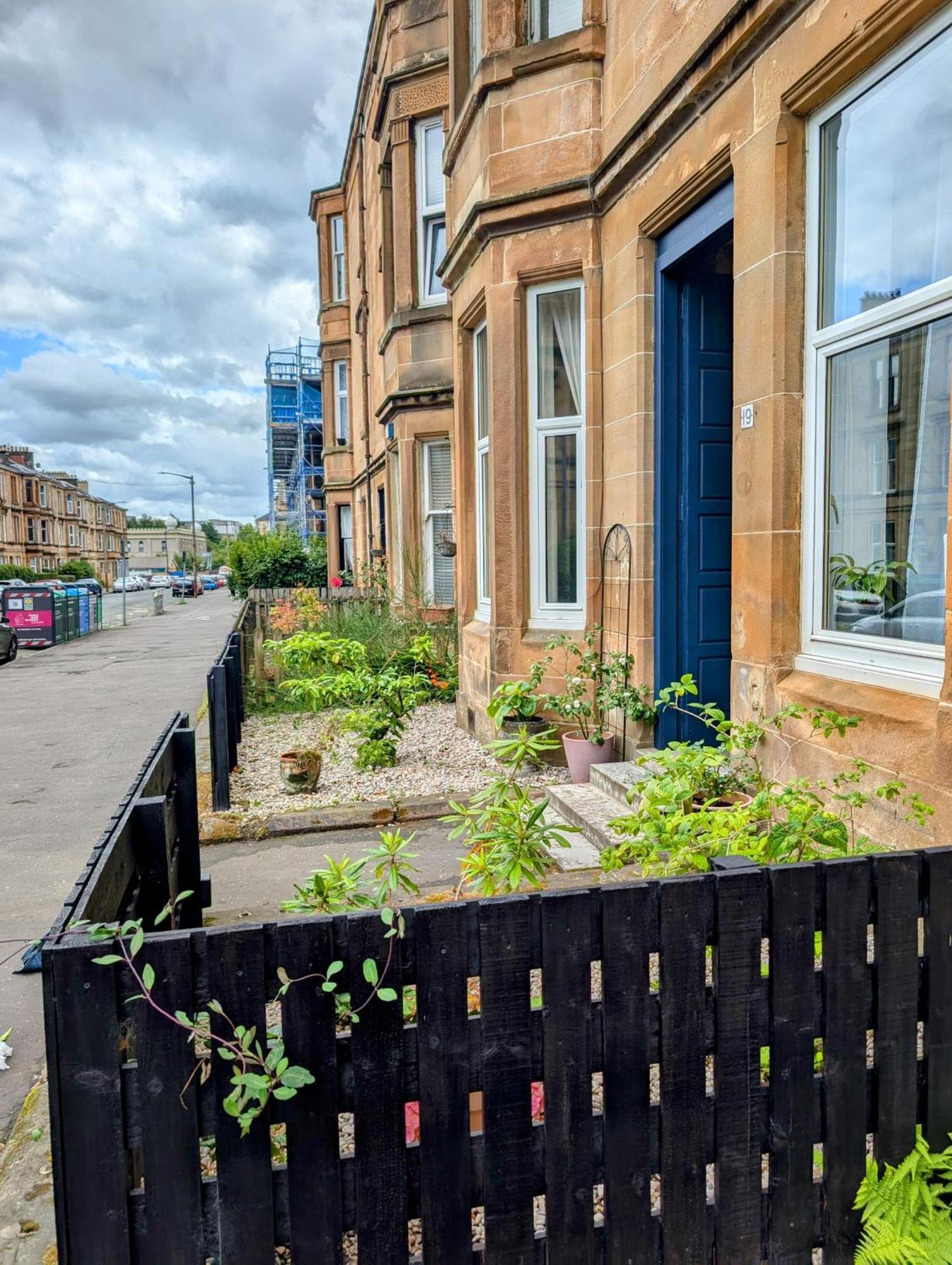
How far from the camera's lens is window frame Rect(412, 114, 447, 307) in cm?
1127

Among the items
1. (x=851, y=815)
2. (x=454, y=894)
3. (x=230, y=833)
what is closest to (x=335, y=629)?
(x=230, y=833)

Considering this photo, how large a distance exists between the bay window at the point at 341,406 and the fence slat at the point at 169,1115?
861 inches

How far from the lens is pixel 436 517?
37.7ft

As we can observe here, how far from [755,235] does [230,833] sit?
452 cm

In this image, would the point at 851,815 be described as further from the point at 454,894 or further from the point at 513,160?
the point at 513,160

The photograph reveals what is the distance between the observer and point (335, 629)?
1117 cm

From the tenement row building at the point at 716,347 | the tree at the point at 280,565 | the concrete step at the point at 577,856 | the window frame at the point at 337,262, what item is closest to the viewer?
the tenement row building at the point at 716,347

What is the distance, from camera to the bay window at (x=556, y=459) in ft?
21.7

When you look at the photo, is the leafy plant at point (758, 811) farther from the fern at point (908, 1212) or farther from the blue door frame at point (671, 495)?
the blue door frame at point (671, 495)

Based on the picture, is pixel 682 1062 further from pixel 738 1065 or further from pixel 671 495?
pixel 671 495

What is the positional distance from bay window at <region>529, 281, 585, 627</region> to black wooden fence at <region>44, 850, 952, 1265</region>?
4744mm

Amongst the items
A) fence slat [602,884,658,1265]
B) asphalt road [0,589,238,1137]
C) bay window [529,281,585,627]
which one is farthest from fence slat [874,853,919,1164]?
bay window [529,281,585,627]

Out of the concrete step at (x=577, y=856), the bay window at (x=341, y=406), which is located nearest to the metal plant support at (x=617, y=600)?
the concrete step at (x=577, y=856)

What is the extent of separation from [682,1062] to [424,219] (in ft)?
37.7
